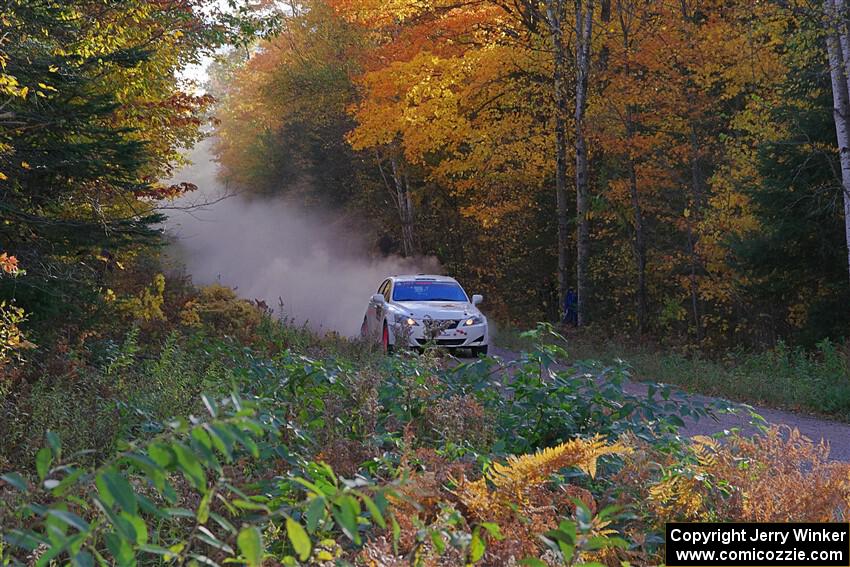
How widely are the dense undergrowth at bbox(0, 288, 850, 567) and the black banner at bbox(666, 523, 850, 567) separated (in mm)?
130

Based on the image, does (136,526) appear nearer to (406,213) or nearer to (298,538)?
(298,538)

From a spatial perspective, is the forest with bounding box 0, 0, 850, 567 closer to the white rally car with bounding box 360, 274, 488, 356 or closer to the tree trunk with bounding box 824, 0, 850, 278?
the tree trunk with bounding box 824, 0, 850, 278

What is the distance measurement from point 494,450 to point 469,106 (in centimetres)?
2245

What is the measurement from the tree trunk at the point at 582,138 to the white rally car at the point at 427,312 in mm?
6270

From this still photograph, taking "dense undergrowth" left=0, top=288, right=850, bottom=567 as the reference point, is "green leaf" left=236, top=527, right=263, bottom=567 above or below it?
above

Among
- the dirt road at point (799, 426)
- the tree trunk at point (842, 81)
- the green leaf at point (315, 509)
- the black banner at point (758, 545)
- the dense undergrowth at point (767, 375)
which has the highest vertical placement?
the tree trunk at point (842, 81)

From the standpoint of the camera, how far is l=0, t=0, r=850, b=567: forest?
3.75m

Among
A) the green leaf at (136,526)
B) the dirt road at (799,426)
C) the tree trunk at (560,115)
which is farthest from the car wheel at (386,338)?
the green leaf at (136,526)

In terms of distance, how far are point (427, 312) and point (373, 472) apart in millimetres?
13828

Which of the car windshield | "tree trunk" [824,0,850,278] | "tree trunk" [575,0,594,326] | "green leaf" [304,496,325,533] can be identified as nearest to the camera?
"green leaf" [304,496,325,533]

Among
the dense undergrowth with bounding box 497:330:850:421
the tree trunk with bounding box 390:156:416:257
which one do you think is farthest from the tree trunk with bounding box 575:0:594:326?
the tree trunk with bounding box 390:156:416:257

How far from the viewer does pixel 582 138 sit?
2491cm

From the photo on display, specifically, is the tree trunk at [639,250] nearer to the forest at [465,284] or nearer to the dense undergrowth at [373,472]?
the forest at [465,284]

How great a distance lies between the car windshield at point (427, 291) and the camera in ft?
64.6
